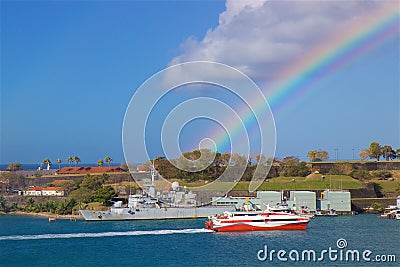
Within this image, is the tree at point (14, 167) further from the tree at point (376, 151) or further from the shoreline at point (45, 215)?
the tree at point (376, 151)

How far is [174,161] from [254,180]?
23.5 feet

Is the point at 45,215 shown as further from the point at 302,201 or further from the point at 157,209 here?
the point at 302,201

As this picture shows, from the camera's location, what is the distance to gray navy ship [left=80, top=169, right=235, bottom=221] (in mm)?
28953

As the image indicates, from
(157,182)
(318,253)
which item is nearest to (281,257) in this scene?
(318,253)

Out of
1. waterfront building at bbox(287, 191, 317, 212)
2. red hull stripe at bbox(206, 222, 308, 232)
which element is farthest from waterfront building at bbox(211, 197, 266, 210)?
red hull stripe at bbox(206, 222, 308, 232)

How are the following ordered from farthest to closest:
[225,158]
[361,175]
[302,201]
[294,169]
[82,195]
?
1. [225,158]
2. [294,169]
3. [361,175]
4. [82,195]
5. [302,201]

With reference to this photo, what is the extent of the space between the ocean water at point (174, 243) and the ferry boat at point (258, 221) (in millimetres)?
636

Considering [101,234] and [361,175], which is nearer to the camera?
[101,234]

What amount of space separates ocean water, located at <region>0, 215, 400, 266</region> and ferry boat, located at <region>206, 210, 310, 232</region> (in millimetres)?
636

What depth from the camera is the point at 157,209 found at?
29562 mm

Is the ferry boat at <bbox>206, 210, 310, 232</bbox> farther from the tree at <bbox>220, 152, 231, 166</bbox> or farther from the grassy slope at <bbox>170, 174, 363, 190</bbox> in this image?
the tree at <bbox>220, 152, 231, 166</bbox>

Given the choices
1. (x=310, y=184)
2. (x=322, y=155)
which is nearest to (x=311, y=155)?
(x=322, y=155)

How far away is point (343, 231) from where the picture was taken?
78.0ft

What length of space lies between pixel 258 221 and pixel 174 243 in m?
5.77
